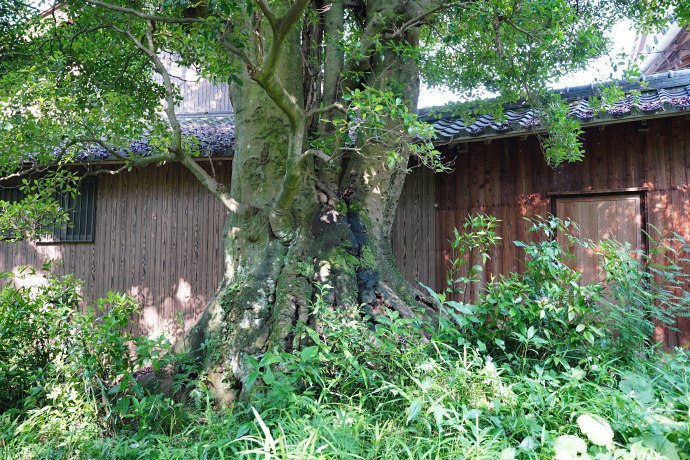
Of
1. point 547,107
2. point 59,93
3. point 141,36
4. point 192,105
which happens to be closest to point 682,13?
point 547,107

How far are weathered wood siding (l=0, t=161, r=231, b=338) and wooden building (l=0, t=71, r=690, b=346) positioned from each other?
15 mm

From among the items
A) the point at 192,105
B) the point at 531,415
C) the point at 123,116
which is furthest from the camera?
the point at 192,105

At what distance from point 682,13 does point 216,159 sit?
5738mm

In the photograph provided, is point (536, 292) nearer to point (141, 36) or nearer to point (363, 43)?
point (363, 43)

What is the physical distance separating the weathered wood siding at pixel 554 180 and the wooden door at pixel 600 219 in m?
0.13

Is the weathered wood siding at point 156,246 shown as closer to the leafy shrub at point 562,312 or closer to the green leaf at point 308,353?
the green leaf at point 308,353

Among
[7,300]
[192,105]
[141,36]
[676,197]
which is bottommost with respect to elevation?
[7,300]

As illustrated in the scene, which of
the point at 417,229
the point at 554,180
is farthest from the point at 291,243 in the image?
the point at 554,180

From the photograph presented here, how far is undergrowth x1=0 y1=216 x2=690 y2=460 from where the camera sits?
230 cm

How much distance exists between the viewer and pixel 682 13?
5082mm

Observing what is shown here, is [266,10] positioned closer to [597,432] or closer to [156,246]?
[597,432]

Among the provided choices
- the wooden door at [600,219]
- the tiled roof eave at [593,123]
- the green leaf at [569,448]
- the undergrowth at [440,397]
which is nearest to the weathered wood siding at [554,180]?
the wooden door at [600,219]

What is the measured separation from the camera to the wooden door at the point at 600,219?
18.8 feet

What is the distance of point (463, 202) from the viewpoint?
21.8 feet
